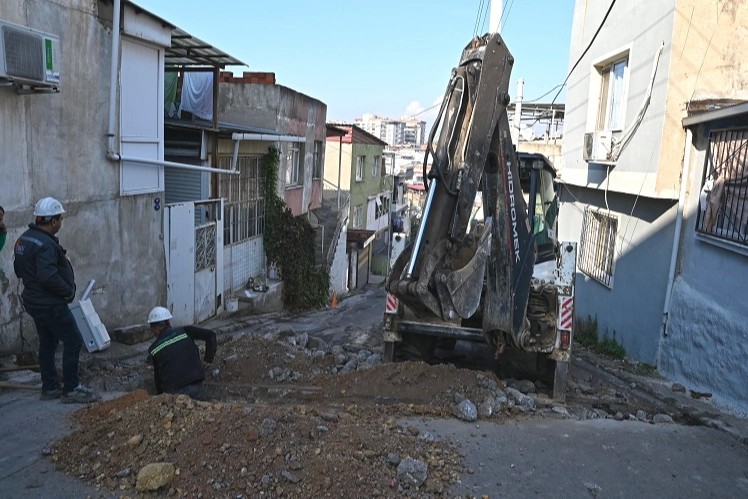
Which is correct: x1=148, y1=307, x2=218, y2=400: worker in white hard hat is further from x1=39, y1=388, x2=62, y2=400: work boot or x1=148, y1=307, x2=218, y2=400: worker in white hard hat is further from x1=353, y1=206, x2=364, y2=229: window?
x1=353, y1=206, x2=364, y2=229: window

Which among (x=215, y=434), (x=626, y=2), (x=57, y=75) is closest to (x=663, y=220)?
(x=626, y=2)

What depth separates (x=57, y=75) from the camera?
6773mm

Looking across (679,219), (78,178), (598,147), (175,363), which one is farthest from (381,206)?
(175,363)

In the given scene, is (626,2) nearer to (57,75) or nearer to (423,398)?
(423,398)

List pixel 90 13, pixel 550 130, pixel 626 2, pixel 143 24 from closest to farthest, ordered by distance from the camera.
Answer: pixel 90 13 < pixel 143 24 < pixel 626 2 < pixel 550 130

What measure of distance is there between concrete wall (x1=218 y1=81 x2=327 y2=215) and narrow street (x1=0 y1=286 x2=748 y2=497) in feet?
31.1

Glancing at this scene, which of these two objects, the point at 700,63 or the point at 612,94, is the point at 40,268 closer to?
the point at 700,63

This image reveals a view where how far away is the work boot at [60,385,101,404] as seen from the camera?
18.7 ft

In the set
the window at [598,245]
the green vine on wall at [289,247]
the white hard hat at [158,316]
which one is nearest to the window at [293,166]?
the green vine on wall at [289,247]

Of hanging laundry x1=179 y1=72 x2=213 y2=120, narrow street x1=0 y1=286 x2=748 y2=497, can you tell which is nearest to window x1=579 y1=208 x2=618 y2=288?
narrow street x1=0 y1=286 x2=748 y2=497

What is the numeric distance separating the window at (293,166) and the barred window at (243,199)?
1985 mm

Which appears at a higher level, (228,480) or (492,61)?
(492,61)

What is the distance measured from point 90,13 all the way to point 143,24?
3.32 ft

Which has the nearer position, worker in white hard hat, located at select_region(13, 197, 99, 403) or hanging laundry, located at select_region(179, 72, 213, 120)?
worker in white hard hat, located at select_region(13, 197, 99, 403)
